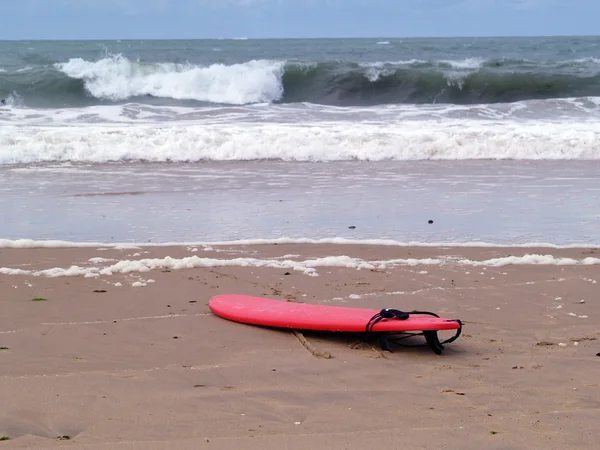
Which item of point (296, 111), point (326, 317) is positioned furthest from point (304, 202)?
point (296, 111)

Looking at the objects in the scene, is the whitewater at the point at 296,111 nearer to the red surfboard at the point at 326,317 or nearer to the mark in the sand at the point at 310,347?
the red surfboard at the point at 326,317

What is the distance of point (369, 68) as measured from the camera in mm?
23859

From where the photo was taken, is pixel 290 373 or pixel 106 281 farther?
pixel 106 281

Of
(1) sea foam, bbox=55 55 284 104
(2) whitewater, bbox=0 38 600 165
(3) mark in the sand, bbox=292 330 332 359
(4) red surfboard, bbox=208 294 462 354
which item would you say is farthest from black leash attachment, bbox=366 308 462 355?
(1) sea foam, bbox=55 55 284 104

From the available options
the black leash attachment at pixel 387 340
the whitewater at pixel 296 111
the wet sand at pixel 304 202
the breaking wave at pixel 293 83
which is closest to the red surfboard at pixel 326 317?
the black leash attachment at pixel 387 340

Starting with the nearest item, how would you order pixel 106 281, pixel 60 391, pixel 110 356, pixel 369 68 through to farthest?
pixel 60 391 < pixel 110 356 < pixel 106 281 < pixel 369 68

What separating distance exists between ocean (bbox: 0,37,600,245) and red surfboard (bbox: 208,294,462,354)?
225 cm

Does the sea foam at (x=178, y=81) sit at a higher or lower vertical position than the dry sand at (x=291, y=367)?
higher

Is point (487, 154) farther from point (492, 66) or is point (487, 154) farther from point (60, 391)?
point (492, 66)

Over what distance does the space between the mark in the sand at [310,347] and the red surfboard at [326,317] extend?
0.04 meters

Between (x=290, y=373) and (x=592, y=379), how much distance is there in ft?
4.22

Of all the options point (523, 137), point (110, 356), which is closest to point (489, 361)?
point (110, 356)

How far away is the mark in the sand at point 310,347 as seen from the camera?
11.8 ft

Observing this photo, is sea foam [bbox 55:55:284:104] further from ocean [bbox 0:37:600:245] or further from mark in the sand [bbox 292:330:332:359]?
mark in the sand [bbox 292:330:332:359]
